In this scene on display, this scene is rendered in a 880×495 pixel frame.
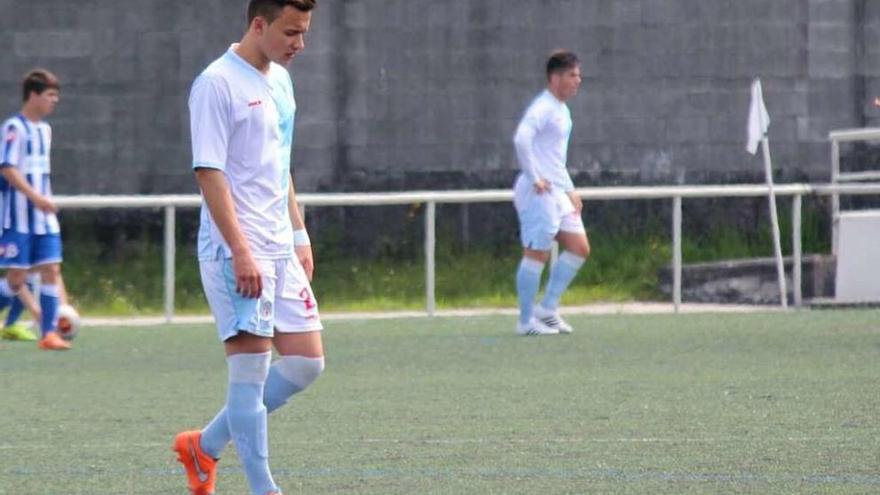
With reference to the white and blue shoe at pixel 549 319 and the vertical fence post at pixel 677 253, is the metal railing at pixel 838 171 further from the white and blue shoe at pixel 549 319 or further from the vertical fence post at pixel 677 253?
the white and blue shoe at pixel 549 319

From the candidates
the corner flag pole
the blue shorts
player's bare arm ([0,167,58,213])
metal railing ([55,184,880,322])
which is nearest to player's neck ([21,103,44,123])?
player's bare arm ([0,167,58,213])

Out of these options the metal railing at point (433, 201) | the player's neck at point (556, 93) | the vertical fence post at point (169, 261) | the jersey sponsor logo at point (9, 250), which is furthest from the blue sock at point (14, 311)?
the player's neck at point (556, 93)

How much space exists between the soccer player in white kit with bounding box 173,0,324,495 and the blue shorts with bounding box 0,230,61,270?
705cm

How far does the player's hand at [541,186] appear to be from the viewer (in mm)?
14672

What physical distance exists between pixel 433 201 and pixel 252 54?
34.4 ft

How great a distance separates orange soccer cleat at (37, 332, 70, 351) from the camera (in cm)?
1395

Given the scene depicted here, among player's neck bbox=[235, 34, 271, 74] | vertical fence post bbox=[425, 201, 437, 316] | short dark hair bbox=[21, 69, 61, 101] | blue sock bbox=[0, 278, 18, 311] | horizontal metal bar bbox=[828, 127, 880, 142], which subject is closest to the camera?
player's neck bbox=[235, 34, 271, 74]

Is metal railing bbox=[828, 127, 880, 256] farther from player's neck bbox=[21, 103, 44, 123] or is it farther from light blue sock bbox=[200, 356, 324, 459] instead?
light blue sock bbox=[200, 356, 324, 459]

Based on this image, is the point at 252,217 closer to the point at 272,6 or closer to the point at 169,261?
the point at 272,6

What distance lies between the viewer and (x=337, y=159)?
63.7 ft

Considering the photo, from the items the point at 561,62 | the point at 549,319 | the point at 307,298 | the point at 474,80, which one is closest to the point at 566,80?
the point at 561,62

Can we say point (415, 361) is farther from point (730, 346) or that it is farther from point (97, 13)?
point (97, 13)

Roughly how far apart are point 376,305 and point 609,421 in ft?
29.1

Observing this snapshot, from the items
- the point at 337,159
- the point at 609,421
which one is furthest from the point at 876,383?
the point at 337,159
